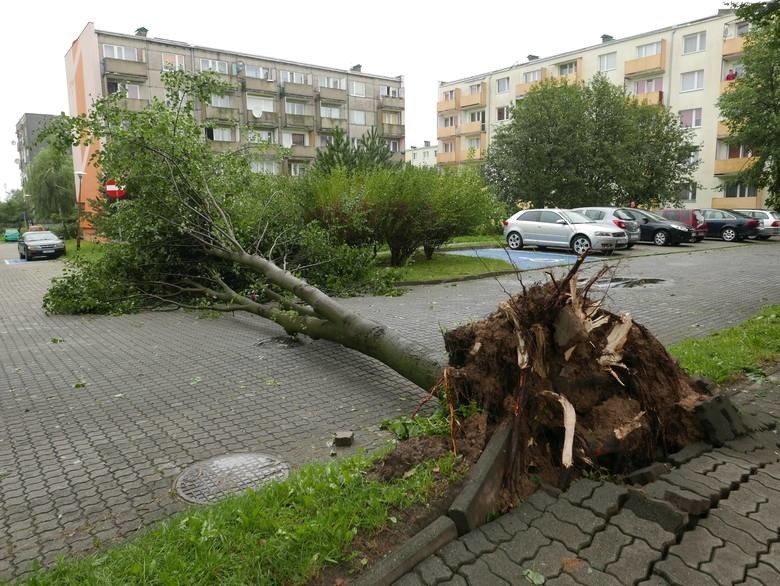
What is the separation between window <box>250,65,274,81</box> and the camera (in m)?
59.0

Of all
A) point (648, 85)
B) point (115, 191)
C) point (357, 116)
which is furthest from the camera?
point (357, 116)

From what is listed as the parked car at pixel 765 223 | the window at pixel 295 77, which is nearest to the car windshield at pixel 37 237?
the window at pixel 295 77

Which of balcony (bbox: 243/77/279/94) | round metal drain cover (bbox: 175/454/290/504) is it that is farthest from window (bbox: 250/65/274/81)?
round metal drain cover (bbox: 175/454/290/504)

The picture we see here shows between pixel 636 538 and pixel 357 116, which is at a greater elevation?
pixel 357 116

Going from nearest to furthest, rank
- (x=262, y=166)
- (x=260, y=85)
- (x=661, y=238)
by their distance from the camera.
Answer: (x=262, y=166) → (x=661, y=238) → (x=260, y=85)

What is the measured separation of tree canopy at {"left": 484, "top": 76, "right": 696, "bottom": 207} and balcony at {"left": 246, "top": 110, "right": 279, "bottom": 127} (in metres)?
31.9

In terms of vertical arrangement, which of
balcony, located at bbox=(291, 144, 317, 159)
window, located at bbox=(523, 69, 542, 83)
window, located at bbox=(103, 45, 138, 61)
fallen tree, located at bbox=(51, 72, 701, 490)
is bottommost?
fallen tree, located at bbox=(51, 72, 701, 490)

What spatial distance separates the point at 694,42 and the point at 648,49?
13.4 ft

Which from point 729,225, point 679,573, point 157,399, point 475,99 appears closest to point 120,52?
point 475,99

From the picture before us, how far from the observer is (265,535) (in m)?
2.79

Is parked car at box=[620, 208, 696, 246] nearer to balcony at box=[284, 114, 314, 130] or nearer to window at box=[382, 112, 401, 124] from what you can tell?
balcony at box=[284, 114, 314, 130]

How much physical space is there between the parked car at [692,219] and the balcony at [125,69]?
4288cm

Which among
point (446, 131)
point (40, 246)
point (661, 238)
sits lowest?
point (40, 246)

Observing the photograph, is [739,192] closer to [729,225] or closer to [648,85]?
[648,85]
